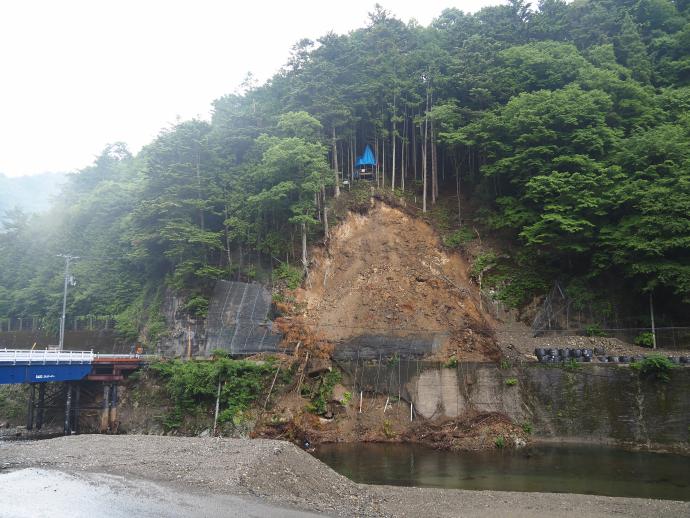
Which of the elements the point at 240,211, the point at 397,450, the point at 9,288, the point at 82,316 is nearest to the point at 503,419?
the point at 397,450

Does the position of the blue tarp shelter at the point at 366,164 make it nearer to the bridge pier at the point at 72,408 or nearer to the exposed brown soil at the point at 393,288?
the exposed brown soil at the point at 393,288

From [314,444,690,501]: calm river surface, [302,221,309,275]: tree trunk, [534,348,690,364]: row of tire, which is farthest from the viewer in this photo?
[302,221,309,275]: tree trunk

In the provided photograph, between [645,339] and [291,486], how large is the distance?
21.2 meters

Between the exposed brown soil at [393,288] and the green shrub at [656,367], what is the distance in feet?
21.6

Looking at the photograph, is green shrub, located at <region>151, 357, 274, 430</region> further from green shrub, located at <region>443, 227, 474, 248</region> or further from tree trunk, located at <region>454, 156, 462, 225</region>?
tree trunk, located at <region>454, 156, 462, 225</region>

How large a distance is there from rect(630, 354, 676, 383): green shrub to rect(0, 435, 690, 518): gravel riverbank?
30.4ft

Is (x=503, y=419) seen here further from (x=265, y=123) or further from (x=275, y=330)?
(x=265, y=123)

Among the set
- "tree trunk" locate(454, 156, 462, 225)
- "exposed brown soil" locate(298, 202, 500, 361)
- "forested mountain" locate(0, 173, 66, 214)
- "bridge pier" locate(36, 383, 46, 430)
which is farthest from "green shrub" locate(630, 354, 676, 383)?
"forested mountain" locate(0, 173, 66, 214)

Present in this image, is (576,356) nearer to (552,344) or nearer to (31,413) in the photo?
(552,344)

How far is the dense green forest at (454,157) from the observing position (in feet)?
91.7

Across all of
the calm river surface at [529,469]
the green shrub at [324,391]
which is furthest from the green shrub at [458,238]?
the calm river surface at [529,469]

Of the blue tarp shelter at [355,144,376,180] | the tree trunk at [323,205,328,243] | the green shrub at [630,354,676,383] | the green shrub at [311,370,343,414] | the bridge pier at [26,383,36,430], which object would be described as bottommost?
the bridge pier at [26,383,36,430]

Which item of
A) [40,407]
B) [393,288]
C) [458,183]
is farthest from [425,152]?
[40,407]

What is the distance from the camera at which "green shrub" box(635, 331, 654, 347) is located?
86.7 feet
